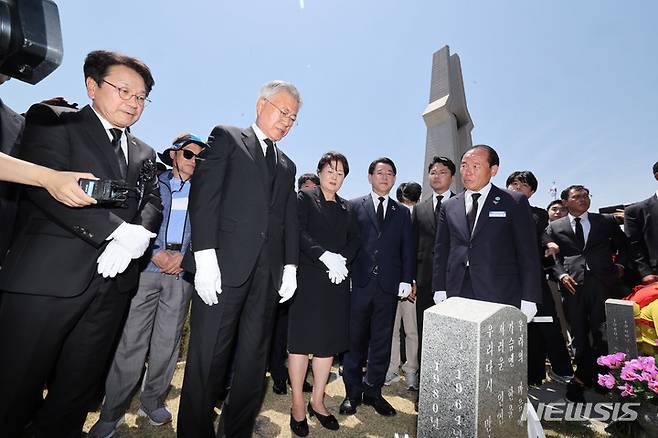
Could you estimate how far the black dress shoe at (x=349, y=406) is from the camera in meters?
3.34

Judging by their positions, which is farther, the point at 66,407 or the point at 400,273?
the point at 400,273

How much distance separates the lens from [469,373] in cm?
186

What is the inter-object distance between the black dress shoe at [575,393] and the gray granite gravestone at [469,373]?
8.65ft

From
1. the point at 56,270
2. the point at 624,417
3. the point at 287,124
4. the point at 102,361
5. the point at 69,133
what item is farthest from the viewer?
the point at 624,417

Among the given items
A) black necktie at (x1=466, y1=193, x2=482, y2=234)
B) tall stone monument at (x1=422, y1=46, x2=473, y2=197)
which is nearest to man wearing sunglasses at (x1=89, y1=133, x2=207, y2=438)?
black necktie at (x1=466, y1=193, x2=482, y2=234)

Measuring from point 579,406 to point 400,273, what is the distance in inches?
111

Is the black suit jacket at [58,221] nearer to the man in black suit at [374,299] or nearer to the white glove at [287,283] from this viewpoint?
the white glove at [287,283]

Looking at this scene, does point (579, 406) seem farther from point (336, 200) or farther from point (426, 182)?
point (426, 182)

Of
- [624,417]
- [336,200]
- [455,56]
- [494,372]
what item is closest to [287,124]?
[336,200]

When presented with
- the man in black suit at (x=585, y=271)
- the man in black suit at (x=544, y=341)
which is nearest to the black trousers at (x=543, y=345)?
the man in black suit at (x=544, y=341)

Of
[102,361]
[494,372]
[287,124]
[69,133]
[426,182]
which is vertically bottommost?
[102,361]

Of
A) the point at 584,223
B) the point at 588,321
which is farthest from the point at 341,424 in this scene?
the point at 584,223

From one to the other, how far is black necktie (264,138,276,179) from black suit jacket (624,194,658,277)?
5700 mm

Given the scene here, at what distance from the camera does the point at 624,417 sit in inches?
120
